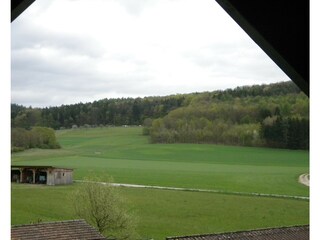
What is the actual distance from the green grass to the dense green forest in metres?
3.10

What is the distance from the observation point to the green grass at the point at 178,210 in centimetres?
939

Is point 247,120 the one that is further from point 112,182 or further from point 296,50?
point 296,50

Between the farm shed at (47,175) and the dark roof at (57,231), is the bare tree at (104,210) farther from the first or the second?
the dark roof at (57,231)

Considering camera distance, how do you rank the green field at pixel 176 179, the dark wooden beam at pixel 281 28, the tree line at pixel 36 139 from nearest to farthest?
the dark wooden beam at pixel 281 28 < the green field at pixel 176 179 < the tree line at pixel 36 139

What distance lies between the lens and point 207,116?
49.9 ft

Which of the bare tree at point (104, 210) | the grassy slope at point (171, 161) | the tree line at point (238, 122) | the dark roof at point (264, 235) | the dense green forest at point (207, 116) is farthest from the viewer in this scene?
the tree line at point (238, 122)

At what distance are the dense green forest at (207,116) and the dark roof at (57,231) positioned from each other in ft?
28.0

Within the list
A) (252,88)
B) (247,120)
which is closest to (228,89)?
(252,88)

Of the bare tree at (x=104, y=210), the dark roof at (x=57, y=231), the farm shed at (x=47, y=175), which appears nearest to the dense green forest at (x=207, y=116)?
the farm shed at (x=47, y=175)

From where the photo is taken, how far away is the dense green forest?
14.4m

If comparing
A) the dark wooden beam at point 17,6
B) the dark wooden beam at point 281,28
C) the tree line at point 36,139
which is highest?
the dark wooden beam at point 17,6

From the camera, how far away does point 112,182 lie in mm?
11695

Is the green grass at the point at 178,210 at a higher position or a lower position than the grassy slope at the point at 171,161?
lower
